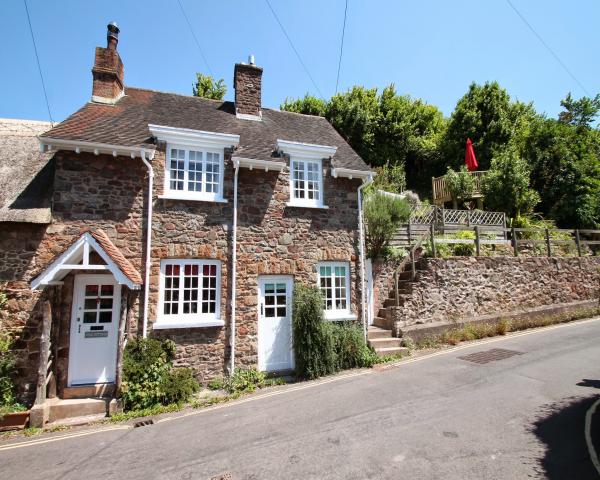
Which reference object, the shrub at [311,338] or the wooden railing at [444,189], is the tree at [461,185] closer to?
the wooden railing at [444,189]

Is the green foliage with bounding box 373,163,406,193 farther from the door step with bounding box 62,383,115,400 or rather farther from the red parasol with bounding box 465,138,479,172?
the door step with bounding box 62,383,115,400

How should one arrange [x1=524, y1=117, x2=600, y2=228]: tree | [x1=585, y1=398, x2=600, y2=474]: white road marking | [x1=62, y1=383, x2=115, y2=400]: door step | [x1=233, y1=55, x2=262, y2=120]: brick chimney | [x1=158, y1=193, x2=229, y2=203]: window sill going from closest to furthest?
[x1=585, y1=398, x2=600, y2=474]: white road marking
[x1=62, y1=383, x2=115, y2=400]: door step
[x1=158, y1=193, x2=229, y2=203]: window sill
[x1=233, y1=55, x2=262, y2=120]: brick chimney
[x1=524, y1=117, x2=600, y2=228]: tree

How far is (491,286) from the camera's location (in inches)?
554

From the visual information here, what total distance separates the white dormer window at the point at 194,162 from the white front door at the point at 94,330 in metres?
3.00

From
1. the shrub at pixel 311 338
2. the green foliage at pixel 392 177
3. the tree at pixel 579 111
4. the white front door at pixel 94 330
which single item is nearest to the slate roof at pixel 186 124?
the white front door at pixel 94 330

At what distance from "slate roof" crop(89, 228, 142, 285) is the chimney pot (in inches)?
262

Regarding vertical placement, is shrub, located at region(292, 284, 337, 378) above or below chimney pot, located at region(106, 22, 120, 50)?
below

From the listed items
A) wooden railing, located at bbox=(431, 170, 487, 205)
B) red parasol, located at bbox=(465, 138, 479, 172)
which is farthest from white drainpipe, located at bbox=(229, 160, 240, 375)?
red parasol, located at bbox=(465, 138, 479, 172)

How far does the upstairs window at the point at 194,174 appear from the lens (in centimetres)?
966

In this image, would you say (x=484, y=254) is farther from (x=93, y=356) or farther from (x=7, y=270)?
(x=7, y=270)

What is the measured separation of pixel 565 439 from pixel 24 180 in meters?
13.4

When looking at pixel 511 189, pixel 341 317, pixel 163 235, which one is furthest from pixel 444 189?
pixel 163 235

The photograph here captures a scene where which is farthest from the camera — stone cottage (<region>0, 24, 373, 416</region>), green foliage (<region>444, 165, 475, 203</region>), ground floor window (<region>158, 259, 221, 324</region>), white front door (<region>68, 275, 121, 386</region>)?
green foliage (<region>444, 165, 475, 203</region>)

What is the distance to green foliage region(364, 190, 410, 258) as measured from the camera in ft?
41.4
